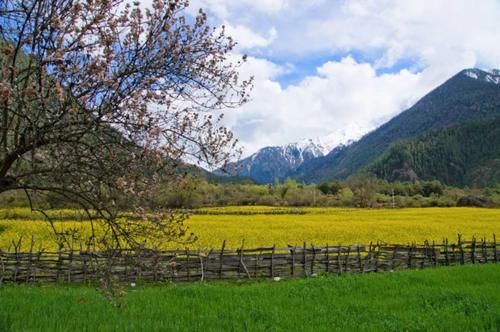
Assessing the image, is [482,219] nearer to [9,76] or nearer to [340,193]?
[9,76]

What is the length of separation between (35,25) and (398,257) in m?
21.3

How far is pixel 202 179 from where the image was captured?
6160mm

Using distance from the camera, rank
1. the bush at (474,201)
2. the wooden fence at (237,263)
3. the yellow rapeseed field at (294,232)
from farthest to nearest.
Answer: the bush at (474,201)
the yellow rapeseed field at (294,232)
the wooden fence at (237,263)

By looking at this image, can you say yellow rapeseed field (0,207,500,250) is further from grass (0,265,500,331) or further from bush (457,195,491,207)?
bush (457,195,491,207)

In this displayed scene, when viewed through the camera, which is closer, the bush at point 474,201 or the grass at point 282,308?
the grass at point 282,308

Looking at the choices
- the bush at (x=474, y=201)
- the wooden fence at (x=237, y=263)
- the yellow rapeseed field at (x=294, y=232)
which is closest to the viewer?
the wooden fence at (x=237, y=263)

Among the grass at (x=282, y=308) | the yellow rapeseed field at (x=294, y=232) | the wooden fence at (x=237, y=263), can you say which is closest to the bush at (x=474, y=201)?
the yellow rapeseed field at (x=294, y=232)

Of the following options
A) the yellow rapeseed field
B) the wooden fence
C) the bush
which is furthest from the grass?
the bush

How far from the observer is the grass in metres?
8.56

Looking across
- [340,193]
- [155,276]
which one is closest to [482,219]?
[155,276]

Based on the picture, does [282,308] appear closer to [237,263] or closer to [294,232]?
[237,263]

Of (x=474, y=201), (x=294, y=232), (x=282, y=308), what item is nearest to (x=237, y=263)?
(x=282, y=308)

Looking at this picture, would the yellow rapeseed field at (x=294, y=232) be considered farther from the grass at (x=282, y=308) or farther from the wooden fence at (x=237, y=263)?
the grass at (x=282, y=308)

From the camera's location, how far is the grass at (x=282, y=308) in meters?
8.56
